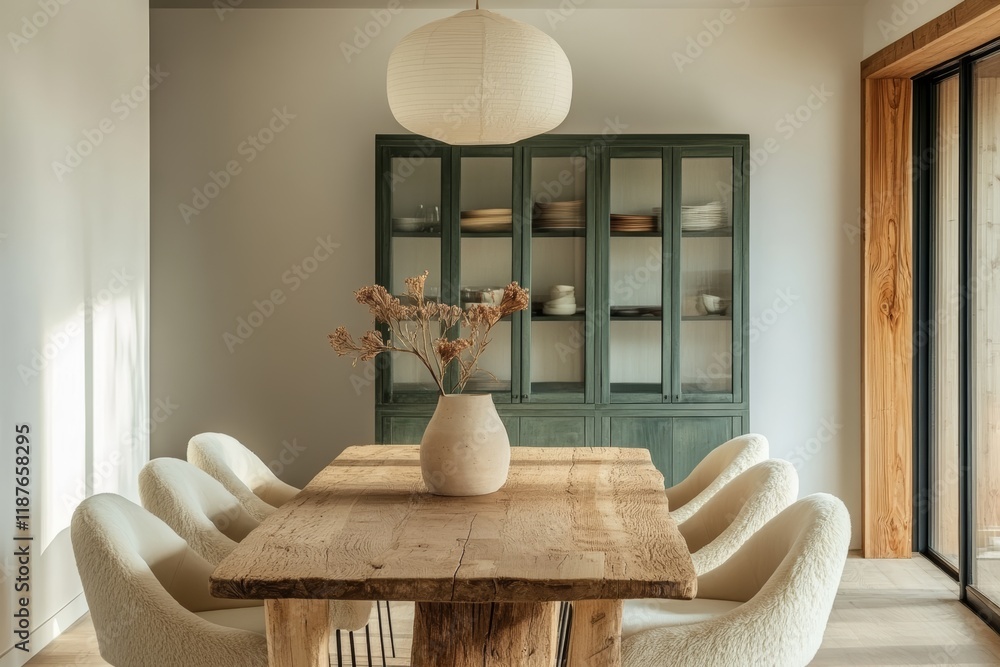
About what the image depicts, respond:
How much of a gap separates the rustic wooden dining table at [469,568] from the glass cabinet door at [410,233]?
179 centimetres

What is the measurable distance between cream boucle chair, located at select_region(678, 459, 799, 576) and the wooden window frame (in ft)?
6.91

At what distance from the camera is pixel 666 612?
2.26m

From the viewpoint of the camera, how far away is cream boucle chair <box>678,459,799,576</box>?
2.37 m

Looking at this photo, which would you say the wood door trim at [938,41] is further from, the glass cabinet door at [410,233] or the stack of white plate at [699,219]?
the glass cabinet door at [410,233]

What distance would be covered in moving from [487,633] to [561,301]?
97.8 inches

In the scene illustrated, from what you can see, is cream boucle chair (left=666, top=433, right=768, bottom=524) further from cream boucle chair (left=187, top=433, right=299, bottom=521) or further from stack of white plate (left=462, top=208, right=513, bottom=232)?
stack of white plate (left=462, top=208, right=513, bottom=232)

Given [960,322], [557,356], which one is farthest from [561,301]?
[960,322]

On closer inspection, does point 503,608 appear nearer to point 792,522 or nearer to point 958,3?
point 792,522

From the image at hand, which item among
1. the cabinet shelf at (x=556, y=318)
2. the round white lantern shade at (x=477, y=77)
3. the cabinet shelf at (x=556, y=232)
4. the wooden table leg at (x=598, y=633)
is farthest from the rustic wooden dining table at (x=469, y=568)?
the cabinet shelf at (x=556, y=232)

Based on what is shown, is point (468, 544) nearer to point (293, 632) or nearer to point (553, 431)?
point (293, 632)

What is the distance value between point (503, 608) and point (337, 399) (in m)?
2.90

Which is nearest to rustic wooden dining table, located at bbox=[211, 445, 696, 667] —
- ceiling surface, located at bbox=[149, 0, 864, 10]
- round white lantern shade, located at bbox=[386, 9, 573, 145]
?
round white lantern shade, located at bbox=[386, 9, 573, 145]

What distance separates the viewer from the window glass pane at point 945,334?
4082mm

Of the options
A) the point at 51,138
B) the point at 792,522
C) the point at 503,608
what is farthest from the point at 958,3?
the point at 51,138
